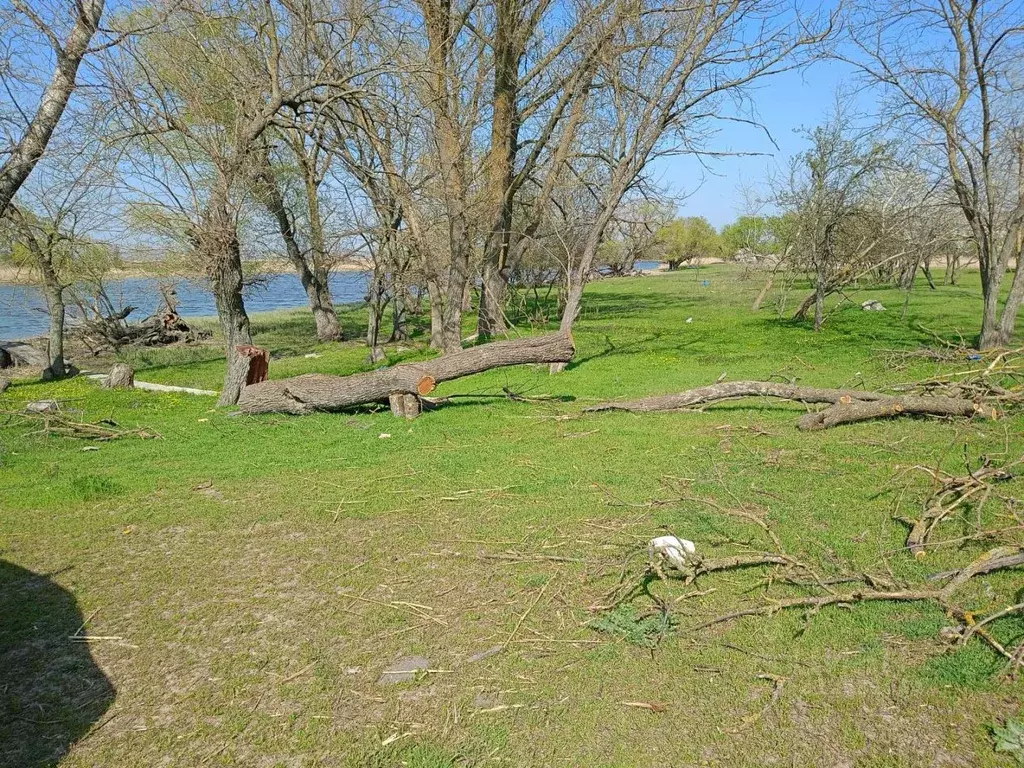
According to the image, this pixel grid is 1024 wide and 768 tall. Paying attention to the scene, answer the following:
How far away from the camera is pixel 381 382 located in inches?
365

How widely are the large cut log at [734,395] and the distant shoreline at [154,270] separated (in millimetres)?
8956

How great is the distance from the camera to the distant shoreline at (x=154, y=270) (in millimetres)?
16719

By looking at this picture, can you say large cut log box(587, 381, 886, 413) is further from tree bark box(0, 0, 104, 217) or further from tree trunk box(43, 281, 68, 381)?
tree trunk box(43, 281, 68, 381)

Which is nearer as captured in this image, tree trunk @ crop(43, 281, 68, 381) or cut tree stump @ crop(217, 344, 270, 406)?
cut tree stump @ crop(217, 344, 270, 406)

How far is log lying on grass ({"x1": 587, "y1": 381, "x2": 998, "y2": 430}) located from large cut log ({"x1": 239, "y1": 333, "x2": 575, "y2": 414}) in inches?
79.8

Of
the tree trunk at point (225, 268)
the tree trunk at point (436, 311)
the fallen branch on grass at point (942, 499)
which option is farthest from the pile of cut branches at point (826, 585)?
the tree trunk at point (436, 311)

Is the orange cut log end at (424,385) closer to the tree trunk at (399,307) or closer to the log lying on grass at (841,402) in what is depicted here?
the log lying on grass at (841,402)

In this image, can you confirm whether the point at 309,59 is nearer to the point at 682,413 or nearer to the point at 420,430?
the point at 420,430

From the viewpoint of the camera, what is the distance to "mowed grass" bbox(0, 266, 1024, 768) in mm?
2988

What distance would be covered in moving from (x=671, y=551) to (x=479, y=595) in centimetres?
122

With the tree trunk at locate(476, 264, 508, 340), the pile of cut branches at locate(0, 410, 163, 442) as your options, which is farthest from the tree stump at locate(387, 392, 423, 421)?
the tree trunk at locate(476, 264, 508, 340)

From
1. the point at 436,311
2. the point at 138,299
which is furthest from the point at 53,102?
the point at 138,299

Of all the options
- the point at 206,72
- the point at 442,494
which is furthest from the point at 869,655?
the point at 206,72

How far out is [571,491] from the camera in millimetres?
6070
